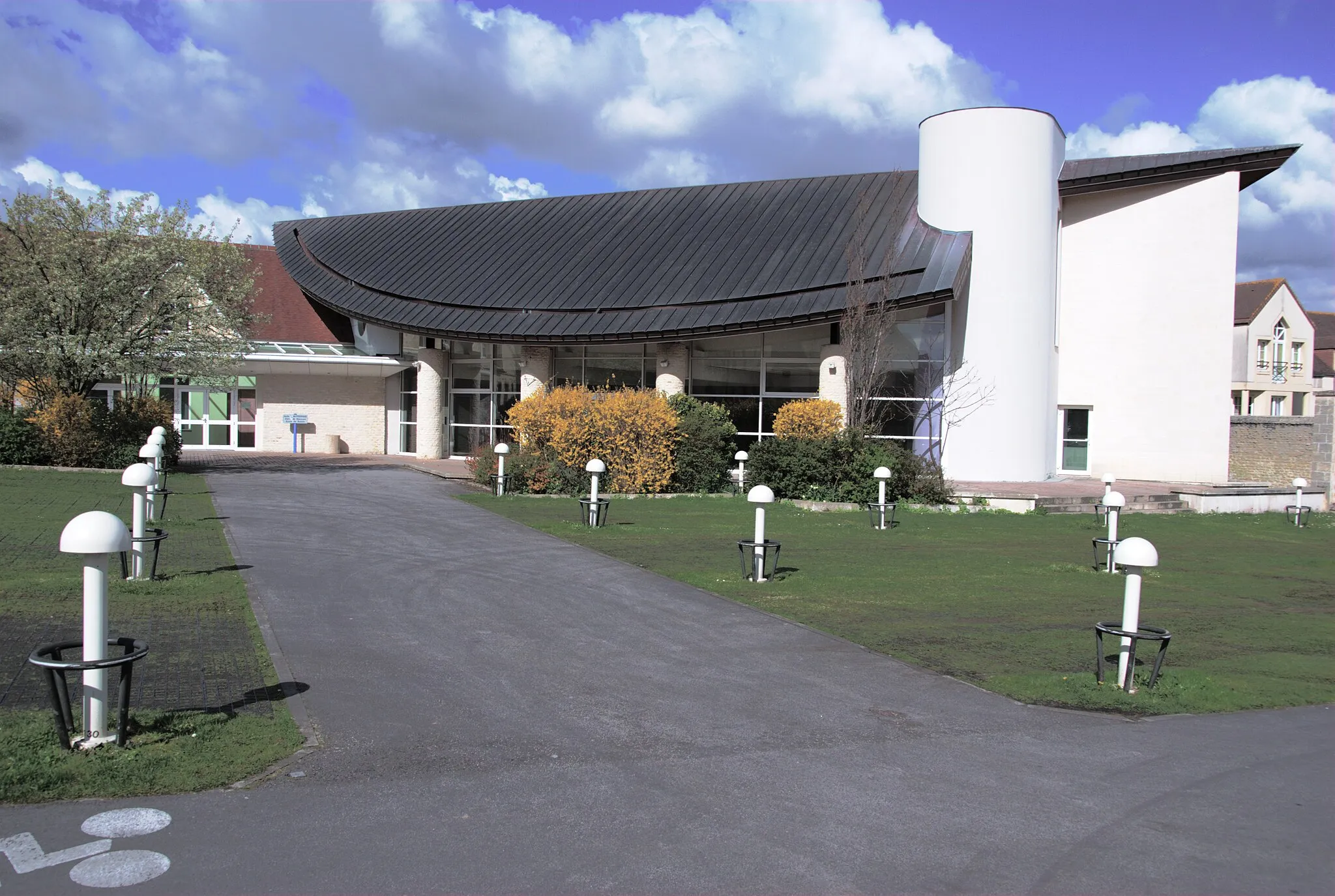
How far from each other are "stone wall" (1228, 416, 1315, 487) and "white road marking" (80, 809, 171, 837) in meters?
26.0

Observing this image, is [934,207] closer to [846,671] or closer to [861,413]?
[861,413]

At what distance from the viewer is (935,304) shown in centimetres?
2269

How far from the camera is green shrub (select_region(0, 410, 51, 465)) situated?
66.0 feet

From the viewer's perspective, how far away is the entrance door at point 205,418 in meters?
31.5

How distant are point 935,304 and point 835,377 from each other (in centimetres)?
304

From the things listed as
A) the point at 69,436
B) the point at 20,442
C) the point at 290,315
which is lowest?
the point at 20,442

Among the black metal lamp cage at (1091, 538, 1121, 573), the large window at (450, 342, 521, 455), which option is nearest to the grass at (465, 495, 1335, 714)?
the black metal lamp cage at (1091, 538, 1121, 573)

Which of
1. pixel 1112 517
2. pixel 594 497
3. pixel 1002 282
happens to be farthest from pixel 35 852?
pixel 1002 282

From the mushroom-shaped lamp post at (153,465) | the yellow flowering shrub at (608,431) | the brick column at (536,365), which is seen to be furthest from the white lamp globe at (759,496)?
the brick column at (536,365)

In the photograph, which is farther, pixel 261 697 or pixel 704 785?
pixel 261 697

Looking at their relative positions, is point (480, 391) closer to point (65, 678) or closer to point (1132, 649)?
point (1132, 649)

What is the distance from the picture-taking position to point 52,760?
183 inches

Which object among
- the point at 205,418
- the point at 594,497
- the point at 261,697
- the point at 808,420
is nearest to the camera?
the point at 261,697

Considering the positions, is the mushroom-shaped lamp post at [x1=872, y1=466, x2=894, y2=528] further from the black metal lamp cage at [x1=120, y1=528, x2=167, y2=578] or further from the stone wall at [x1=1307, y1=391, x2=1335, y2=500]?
the stone wall at [x1=1307, y1=391, x2=1335, y2=500]
